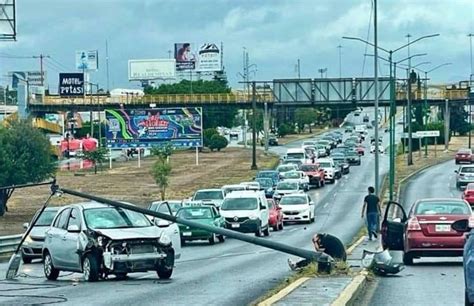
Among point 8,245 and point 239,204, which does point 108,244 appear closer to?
point 8,245

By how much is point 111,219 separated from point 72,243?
916 millimetres

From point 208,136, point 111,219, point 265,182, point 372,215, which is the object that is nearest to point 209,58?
point 208,136

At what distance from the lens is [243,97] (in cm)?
11988

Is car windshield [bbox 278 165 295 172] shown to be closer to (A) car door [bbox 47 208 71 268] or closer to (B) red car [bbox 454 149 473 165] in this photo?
(B) red car [bbox 454 149 473 165]

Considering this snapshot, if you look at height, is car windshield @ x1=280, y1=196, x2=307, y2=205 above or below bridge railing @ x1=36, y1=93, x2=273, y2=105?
below

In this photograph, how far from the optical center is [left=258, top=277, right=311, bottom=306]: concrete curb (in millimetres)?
15477

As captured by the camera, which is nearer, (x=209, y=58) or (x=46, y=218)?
(x=46, y=218)

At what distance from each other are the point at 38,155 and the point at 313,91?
48337mm

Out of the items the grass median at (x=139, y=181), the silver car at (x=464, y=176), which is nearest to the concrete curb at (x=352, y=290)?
the grass median at (x=139, y=181)

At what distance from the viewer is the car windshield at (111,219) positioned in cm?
2344

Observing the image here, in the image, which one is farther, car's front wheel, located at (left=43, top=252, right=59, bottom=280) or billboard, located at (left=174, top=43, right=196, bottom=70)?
billboard, located at (left=174, top=43, right=196, bottom=70)

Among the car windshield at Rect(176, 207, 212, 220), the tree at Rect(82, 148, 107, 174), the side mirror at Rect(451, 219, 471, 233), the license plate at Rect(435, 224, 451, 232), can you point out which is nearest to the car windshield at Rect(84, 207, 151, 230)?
the license plate at Rect(435, 224, 451, 232)

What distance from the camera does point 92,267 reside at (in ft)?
75.4

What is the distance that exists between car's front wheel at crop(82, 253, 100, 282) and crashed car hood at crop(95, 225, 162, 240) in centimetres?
54
